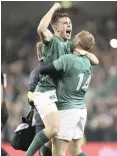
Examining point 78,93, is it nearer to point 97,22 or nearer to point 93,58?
point 93,58

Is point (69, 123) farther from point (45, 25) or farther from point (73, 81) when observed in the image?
point (45, 25)

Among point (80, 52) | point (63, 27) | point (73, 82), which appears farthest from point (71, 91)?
point (63, 27)

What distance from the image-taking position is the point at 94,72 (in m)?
8.65

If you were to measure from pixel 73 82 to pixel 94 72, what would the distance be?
4.31m

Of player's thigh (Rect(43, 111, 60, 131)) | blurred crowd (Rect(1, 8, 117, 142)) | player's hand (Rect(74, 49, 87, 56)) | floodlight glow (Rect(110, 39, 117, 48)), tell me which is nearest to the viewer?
player's thigh (Rect(43, 111, 60, 131))

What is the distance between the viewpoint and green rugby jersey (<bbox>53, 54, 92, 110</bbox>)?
170 inches

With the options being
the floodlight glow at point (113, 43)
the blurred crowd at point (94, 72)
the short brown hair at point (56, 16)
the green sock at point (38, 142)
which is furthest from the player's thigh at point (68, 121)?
the floodlight glow at point (113, 43)

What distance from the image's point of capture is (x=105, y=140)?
8.16m

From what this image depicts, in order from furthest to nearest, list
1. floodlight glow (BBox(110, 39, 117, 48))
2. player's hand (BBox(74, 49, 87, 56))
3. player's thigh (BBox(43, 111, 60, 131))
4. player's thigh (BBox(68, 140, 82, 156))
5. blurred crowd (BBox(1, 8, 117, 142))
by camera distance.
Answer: floodlight glow (BBox(110, 39, 117, 48)) → blurred crowd (BBox(1, 8, 117, 142)) → player's thigh (BBox(68, 140, 82, 156)) → player's hand (BBox(74, 49, 87, 56)) → player's thigh (BBox(43, 111, 60, 131))

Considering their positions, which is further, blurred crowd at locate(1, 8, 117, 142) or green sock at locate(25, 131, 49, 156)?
blurred crowd at locate(1, 8, 117, 142)

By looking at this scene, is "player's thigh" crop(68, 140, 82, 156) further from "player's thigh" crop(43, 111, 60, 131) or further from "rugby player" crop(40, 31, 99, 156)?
"player's thigh" crop(43, 111, 60, 131)

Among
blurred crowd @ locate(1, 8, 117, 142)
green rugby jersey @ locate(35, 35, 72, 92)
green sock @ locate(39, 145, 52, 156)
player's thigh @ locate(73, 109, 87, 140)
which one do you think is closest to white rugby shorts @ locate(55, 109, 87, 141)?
player's thigh @ locate(73, 109, 87, 140)

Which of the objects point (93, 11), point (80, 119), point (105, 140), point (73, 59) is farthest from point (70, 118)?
point (93, 11)

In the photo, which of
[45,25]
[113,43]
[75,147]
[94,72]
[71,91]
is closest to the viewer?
[45,25]
